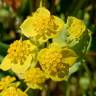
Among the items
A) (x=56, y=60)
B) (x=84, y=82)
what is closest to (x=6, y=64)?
(x=56, y=60)

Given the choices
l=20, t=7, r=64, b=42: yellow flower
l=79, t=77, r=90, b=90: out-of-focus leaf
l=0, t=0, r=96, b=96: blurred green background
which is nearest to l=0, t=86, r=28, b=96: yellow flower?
l=20, t=7, r=64, b=42: yellow flower

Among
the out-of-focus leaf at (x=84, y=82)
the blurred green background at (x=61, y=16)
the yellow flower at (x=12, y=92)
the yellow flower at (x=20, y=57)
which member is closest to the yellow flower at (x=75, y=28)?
the yellow flower at (x=20, y=57)

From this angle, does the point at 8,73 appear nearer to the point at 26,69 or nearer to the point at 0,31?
the point at 0,31

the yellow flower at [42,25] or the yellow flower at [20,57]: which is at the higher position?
the yellow flower at [42,25]

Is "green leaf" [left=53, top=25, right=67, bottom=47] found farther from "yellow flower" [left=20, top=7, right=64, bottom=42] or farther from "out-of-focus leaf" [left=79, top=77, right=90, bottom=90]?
"out-of-focus leaf" [left=79, top=77, right=90, bottom=90]

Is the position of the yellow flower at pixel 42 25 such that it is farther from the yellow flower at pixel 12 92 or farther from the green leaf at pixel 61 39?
the yellow flower at pixel 12 92

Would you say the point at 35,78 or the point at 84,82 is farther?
the point at 84,82

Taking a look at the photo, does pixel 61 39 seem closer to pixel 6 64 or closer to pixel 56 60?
pixel 56 60
